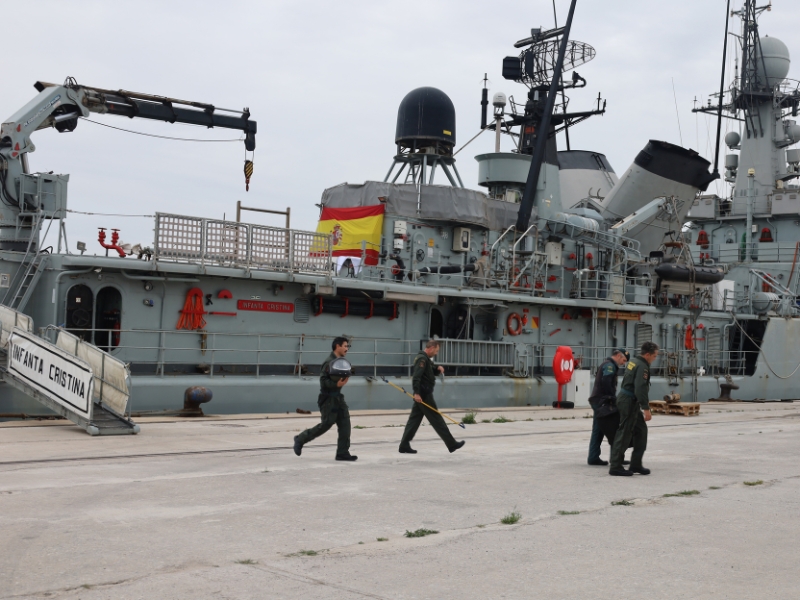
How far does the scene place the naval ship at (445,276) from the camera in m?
15.8

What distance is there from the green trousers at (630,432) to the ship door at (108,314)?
1009 cm

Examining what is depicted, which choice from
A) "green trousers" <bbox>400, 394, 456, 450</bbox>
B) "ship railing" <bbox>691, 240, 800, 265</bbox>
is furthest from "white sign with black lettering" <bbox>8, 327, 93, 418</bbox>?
"ship railing" <bbox>691, 240, 800, 265</bbox>

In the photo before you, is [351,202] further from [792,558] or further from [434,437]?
[792,558]

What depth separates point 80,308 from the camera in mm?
15898

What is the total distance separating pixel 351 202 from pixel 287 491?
14418mm

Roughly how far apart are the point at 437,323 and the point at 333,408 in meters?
11.5

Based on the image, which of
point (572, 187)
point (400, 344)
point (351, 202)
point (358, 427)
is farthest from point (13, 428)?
point (572, 187)

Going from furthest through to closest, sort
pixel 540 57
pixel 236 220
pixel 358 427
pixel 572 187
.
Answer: pixel 572 187
pixel 540 57
pixel 236 220
pixel 358 427

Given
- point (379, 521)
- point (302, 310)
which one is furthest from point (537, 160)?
point (379, 521)

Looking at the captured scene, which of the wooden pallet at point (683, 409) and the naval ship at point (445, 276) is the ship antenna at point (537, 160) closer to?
the naval ship at point (445, 276)

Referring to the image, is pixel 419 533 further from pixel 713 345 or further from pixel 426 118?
pixel 713 345

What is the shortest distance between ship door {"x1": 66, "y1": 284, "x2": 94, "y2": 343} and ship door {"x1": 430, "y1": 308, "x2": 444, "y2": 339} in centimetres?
818

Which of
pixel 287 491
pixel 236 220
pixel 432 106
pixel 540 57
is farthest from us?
pixel 540 57

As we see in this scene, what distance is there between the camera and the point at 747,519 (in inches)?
275
